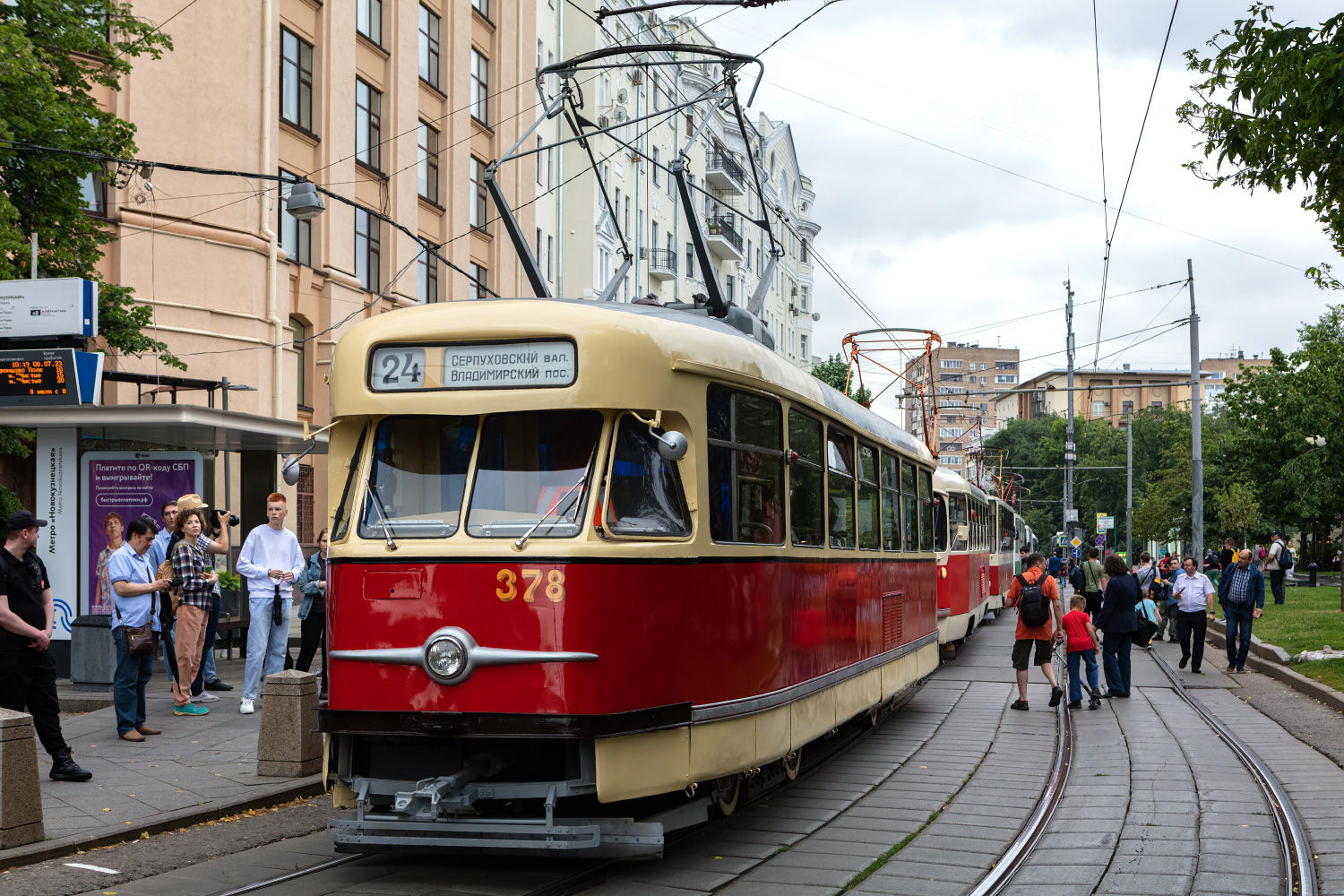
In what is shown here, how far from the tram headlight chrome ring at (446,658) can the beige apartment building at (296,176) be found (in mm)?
15722

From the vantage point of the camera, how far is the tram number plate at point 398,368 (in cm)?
703

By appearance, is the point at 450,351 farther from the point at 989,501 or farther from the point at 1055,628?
the point at 989,501

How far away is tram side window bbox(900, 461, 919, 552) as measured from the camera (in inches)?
518

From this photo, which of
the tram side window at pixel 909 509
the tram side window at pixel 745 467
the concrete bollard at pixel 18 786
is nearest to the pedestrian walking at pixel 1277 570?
the tram side window at pixel 909 509

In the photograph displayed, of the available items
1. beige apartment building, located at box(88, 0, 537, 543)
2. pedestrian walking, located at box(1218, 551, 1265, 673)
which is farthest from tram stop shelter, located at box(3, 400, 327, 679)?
pedestrian walking, located at box(1218, 551, 1265, 673)

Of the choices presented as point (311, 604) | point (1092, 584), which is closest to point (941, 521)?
point (1092, 584)

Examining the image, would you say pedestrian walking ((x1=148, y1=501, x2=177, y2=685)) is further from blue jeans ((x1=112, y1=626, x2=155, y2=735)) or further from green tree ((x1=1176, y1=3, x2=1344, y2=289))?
green tree ((x1=1176, y1=3, x2=1344, y2=289))

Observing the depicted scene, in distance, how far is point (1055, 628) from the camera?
48.1 feet

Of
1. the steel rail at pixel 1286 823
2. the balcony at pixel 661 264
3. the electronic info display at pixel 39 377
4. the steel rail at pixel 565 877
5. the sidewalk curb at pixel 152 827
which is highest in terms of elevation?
the balcony at pixel 661 264

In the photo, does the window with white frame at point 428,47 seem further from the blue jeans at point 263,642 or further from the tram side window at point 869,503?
the tram side window at point 869,503

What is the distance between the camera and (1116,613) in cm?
1516

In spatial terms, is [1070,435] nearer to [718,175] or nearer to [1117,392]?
[718,175]

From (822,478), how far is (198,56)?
19588mm

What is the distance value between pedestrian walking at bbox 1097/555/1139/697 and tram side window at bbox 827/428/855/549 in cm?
561
